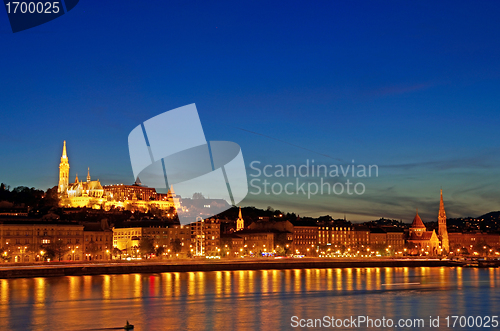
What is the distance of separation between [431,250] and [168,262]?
2180 inches

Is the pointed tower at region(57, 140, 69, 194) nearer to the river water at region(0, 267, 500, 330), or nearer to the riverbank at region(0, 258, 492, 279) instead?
the riverbank at region(0, 258, 492, 279)

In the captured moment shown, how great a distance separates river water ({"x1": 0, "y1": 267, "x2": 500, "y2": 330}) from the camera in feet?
70.8

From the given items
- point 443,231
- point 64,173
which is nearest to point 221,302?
point 443,231

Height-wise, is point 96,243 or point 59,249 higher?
point 96,243

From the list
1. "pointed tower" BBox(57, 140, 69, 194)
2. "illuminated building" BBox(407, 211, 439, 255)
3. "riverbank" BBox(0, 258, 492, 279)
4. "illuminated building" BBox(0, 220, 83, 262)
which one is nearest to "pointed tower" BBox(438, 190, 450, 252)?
"illuminated building" BBox(407, 211, 439, 255)

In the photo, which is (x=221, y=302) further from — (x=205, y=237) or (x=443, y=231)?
(x=443, y=231)

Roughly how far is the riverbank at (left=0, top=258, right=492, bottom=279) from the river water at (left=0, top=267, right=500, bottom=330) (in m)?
3.51

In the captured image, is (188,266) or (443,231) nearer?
(188,266)

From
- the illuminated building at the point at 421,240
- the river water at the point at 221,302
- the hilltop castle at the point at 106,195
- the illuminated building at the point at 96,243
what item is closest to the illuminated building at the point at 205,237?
the illuminated building at the point at 96,243

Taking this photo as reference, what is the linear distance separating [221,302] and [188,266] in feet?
79.3

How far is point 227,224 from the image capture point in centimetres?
9575

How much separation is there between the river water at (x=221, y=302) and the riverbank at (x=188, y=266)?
351 cm

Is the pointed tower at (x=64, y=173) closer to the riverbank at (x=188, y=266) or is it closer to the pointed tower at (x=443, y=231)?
the pointed tower at (x=443, y=231)

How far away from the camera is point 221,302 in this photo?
2700 cm
